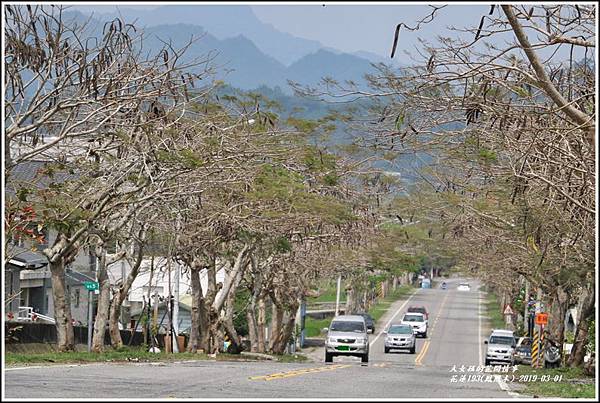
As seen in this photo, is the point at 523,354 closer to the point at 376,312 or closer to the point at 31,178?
the point at 31,178

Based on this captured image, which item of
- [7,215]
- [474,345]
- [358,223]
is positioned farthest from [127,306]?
[7,215]

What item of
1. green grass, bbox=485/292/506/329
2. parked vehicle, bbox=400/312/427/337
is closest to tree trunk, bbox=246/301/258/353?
parked vehicle, bbox=400/312/427/337

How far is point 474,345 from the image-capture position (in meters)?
64.1

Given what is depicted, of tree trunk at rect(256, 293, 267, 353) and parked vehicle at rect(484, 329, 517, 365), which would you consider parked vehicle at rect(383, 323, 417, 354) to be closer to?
parked vehicle at rect(484, 329, 517, 365)

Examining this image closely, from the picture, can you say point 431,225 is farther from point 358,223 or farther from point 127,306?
point 127,306

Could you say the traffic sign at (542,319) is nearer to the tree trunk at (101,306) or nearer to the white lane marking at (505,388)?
the tree trunk at (101,306)

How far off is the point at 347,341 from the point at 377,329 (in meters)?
37.8

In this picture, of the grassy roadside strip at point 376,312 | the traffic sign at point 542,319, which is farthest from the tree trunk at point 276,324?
the grassy roadside strip at point 376,312

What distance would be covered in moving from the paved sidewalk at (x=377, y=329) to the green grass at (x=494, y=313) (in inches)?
327

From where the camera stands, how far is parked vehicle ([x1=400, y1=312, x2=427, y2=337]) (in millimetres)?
70062

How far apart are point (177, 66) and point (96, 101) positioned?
104 inches

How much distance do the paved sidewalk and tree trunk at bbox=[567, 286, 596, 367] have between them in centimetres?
1806

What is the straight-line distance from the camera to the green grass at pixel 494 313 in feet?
271

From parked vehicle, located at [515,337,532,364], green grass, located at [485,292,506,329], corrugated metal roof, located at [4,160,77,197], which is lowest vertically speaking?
parked vehicle, located at [515,337,532,364]
